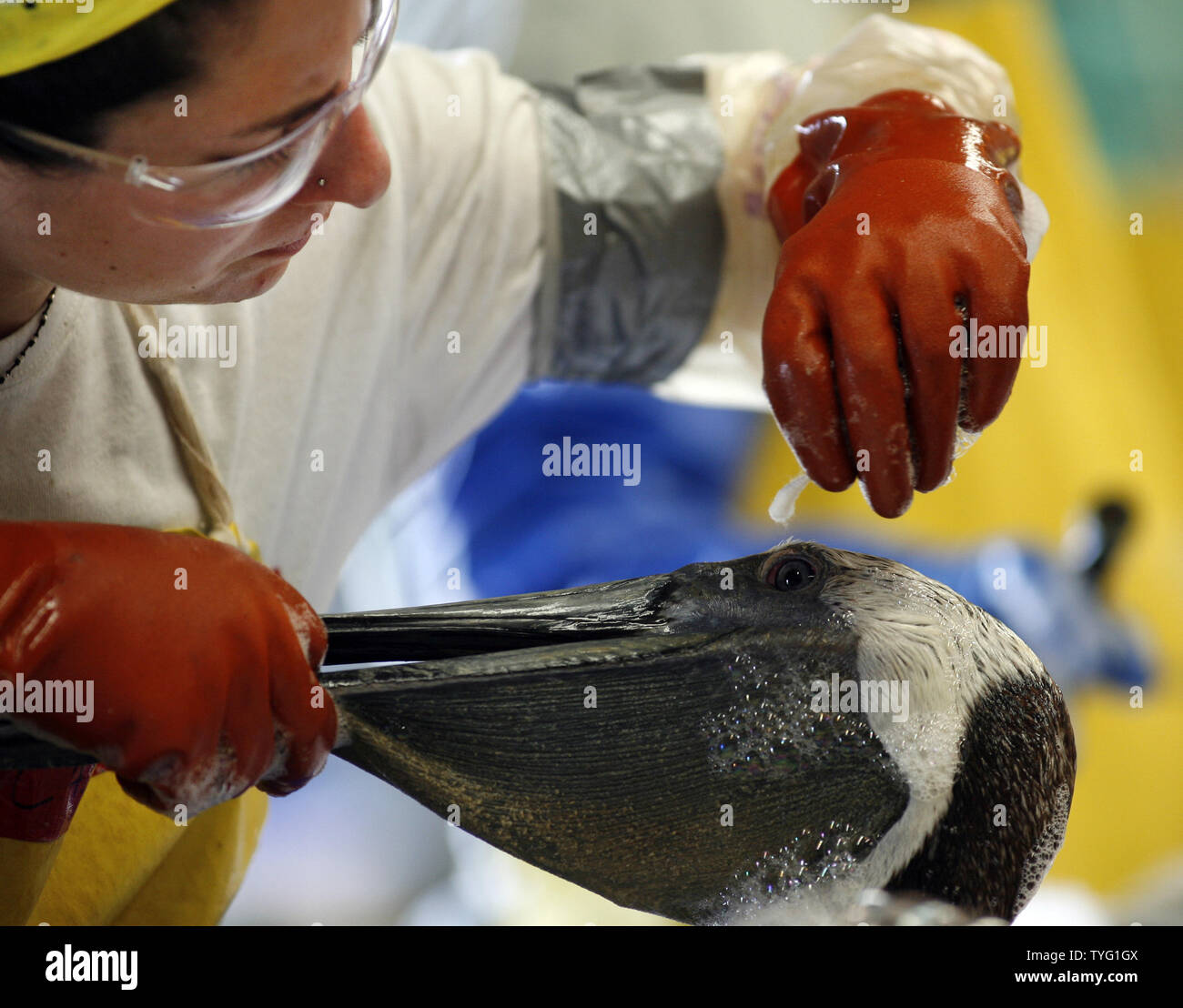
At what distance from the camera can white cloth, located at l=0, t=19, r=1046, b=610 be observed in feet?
2.53

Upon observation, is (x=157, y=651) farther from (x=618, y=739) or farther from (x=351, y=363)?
(x=351, y=363)

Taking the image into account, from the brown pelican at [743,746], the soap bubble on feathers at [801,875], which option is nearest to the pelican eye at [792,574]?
the brown pelican at [743,746]

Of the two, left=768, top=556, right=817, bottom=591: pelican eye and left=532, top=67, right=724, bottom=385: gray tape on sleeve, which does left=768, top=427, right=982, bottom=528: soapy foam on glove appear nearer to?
left=768, top=556, right=817, bottom=591: pelican eye

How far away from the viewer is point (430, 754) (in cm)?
64

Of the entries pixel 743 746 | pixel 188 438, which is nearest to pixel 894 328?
pixel 743 746

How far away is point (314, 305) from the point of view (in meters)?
1.01

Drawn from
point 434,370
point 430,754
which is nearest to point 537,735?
point 430,754

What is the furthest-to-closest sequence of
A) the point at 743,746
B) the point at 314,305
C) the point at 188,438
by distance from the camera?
the point at 314,305 < the point at 188,438 < the point at 743,746

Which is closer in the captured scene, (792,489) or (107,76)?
(107,76)

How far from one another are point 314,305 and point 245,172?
383 mm

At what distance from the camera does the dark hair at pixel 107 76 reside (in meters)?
0.55

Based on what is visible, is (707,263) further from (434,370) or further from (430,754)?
(430,754)

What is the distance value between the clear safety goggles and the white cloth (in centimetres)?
17
